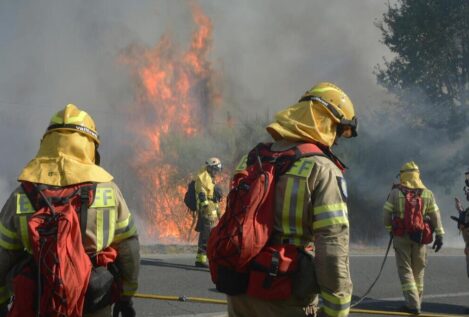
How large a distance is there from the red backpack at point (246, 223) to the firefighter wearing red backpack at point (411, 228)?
423cm

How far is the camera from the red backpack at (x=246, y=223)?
2.44 metres

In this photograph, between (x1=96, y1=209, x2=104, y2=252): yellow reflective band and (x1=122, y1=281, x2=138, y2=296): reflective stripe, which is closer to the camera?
(x1=96, y1=209, x2=104, y2=252): yellow reflective band

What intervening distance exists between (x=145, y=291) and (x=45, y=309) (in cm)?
440

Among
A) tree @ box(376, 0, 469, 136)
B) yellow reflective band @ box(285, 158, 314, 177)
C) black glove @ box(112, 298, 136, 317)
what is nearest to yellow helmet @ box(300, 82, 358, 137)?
yellow reflective band @ box(285, 158, 314, 177)

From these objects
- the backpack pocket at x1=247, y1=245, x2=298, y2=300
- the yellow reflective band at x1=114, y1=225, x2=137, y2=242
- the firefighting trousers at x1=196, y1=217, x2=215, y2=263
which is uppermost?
the yellow reflective band at x1=114, y1=225, x2=137, y2=242

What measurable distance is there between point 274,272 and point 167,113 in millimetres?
21768

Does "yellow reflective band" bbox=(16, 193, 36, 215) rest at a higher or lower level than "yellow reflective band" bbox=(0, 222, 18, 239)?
higher

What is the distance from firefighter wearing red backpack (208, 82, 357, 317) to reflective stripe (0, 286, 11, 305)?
0.98 meters

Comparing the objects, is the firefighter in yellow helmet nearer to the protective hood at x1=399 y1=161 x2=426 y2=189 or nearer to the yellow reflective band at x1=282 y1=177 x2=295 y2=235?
the yellow reflective band at x1=282 y1=177 x2=295 y2=235

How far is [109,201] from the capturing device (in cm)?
262

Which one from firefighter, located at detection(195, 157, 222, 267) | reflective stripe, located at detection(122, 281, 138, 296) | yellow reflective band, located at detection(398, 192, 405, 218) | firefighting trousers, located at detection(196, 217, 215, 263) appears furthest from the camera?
firefighter, located at detection(195, 157, 222, 267)

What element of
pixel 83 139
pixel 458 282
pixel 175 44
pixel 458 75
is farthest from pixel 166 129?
pixel 83 139

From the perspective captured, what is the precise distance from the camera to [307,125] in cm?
268

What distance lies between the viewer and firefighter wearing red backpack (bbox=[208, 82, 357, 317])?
7.78 feet
